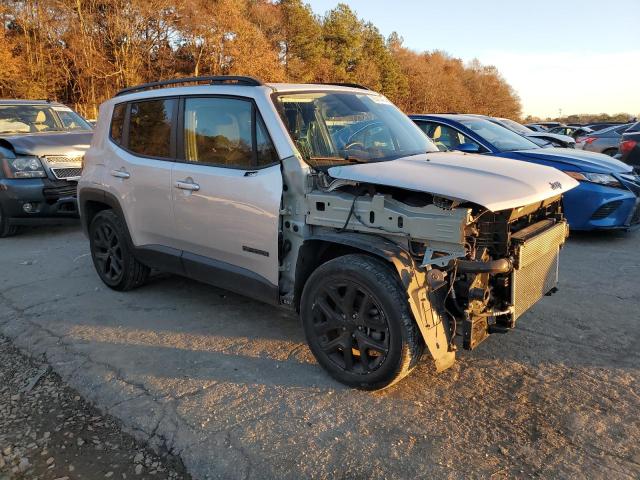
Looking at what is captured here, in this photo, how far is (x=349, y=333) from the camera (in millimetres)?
3176

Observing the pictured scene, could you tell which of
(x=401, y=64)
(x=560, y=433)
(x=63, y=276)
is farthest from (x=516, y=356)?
(x=401, y=64)

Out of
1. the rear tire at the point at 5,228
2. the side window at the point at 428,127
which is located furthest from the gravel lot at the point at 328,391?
the side window at the point at 428,127

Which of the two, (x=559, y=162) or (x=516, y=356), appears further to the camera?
(x=559, y=162)

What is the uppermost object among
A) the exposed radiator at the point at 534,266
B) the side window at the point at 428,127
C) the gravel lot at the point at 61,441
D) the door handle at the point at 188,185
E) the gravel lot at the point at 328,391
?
the side window at the point at 428,127

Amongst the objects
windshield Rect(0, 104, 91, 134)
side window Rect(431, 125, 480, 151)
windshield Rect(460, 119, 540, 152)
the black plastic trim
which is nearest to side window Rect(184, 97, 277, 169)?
the black plastic trim

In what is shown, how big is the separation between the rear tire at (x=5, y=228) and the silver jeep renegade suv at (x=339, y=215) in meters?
3.76

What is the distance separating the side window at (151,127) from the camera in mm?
4336

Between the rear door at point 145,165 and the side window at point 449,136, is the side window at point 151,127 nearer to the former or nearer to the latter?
the rear door at point 145,165

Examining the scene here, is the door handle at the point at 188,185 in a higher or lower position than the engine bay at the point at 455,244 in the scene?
higher

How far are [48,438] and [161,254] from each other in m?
1.93

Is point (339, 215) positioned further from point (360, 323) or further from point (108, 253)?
point (108, 253)

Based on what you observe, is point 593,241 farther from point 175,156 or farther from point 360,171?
point 175,156

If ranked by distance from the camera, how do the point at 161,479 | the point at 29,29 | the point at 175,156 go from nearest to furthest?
1. the point at 161,479
2. the point at 175,156
3. the point at 29,29

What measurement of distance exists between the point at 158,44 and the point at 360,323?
106 ft
